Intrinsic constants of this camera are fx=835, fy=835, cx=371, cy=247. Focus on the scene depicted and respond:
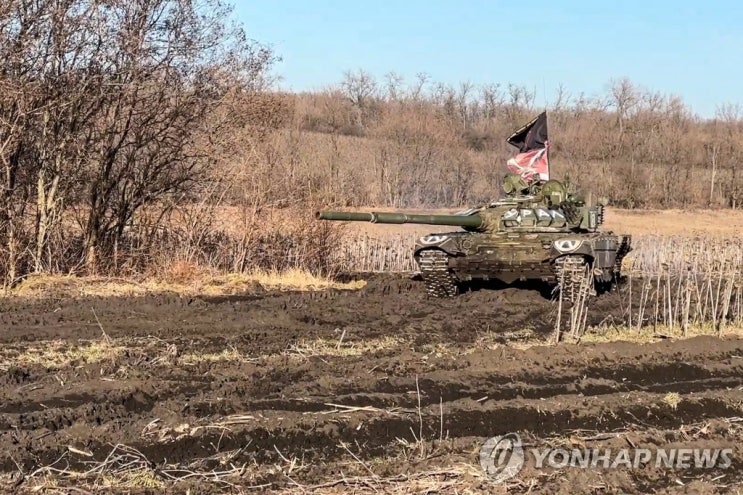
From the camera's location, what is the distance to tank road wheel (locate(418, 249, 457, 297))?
13367mm

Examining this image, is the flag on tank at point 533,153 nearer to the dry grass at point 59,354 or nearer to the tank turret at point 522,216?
the tank turret at point 522,216

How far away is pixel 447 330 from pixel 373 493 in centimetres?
591

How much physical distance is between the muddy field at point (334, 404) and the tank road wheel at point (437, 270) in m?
3.02

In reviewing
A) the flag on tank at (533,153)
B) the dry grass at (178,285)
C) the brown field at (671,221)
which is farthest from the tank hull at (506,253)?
the brown field at (671,221)

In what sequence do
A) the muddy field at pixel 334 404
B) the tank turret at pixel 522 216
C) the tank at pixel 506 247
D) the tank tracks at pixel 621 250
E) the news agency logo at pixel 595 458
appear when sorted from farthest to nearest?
the tank tracks at pixel 621 250 → the tank turret at pixel 522 216 → the tank at pixel 506 247 → the news agency logo at pixel 595 458 → the muddy field at pixel 334 404

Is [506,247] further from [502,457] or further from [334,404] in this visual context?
[502,457]

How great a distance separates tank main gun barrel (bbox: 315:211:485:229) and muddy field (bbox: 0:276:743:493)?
115 inches

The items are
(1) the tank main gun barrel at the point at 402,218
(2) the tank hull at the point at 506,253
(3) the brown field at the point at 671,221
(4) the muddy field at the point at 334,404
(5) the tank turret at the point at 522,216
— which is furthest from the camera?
(3) the brown field at the point at 671,221

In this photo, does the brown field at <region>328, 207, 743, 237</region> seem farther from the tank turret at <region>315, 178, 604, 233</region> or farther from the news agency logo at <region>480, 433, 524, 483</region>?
the news agency logo at <region>480, 433, 524, 483</region>

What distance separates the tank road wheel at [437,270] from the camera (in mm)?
13367

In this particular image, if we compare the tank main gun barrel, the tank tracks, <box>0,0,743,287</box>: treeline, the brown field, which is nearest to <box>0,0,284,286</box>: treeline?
<box>0,0,743,287</box>: treeline

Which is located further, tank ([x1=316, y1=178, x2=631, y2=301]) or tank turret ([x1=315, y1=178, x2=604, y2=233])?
tank turret ([x1=315, y1=178, x2=604, y2=233])

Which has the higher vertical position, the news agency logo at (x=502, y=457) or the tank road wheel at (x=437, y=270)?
the tank road wheel at (x=437, y=270)

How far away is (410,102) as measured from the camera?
57625 mm
